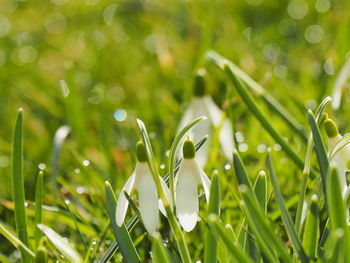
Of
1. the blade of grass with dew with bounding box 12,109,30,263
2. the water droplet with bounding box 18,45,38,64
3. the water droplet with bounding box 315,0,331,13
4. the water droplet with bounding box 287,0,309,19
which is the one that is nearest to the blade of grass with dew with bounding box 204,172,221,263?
the blade of grass with dew with bounding box 12,109,30,263

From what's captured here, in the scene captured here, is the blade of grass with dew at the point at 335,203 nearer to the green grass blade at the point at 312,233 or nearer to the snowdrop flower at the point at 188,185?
the green grass blade at the point at 312,233

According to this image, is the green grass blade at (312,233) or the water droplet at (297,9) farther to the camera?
the water droplet at (297,9)

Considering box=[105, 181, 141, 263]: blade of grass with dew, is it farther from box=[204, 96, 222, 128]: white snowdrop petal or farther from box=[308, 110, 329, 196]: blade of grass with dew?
box=[204, 96, 222, 128]: white snowdrop petal

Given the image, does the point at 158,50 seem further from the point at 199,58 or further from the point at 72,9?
the point at 72,9

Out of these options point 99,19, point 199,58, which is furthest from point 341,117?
point 99,19

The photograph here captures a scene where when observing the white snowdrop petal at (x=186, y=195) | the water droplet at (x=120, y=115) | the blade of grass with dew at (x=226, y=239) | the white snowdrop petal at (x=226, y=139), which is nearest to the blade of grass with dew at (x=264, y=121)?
the white snowdrop petal at (x=226, y=139)

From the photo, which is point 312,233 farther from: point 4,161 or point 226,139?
point 4,161
